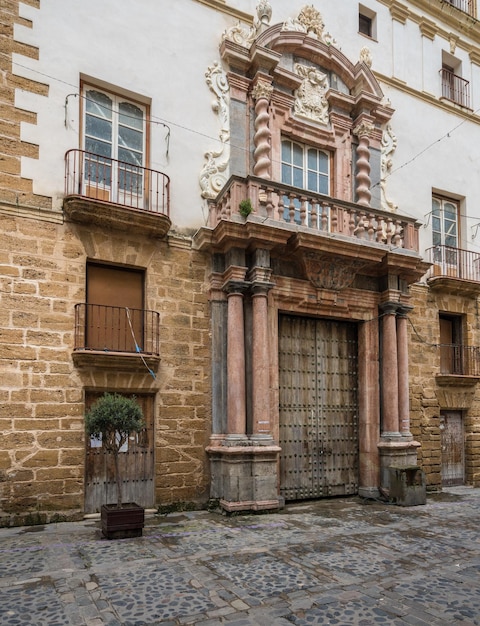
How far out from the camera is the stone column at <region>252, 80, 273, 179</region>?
10117mm

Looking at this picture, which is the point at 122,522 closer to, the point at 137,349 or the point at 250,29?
the point at 137,349

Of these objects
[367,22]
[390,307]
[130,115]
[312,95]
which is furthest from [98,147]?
[367,22]

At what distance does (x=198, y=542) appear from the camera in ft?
21.9

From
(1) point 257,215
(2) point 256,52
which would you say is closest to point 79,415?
(1) point 257,215

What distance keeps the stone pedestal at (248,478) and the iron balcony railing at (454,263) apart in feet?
21.4

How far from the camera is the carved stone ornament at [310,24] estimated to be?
36.9 feet

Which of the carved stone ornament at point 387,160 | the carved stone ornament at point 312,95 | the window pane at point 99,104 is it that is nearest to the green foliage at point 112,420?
the window pane at point 99,104

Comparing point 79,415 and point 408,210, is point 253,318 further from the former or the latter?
point 408,210

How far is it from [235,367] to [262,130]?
469 cm

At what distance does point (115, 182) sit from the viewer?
8969 mm

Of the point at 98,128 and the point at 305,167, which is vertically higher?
the point at 305,167

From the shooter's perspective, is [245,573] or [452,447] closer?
[245,573]

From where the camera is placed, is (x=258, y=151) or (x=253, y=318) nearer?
(x=253, y=318)

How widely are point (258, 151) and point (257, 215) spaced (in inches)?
72.8
